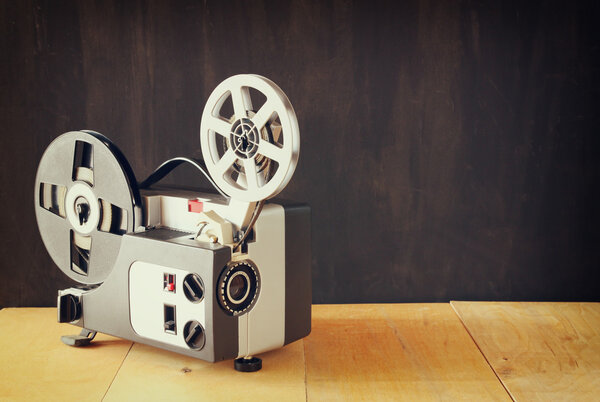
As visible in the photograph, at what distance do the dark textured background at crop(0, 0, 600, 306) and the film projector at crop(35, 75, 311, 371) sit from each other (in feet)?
1.13

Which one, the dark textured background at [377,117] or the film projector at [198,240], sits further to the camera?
the dark textured background at [377,117]

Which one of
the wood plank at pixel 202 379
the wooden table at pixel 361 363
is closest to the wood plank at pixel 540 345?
the wooden table at pixel 361 363

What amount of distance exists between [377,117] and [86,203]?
0.75m

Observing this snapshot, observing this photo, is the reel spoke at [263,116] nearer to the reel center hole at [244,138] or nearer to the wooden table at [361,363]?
the reel center hole at [244,138]

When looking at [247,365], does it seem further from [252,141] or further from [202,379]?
[252,141]

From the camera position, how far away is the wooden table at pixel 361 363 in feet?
4.62

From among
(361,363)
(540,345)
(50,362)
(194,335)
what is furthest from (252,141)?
(540,345)

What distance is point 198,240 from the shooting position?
55.8 inches

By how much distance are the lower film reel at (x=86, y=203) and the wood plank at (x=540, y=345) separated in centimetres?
81

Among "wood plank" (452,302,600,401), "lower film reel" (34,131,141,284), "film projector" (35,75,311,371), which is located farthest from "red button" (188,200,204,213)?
"wood plank" (452,302,600,401)

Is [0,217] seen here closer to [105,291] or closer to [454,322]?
[105,291]

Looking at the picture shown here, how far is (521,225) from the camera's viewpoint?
6.42 feet

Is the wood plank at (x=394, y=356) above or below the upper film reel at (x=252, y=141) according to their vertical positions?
below

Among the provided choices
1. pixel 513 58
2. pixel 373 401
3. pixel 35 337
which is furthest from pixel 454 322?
pixel 35 337
